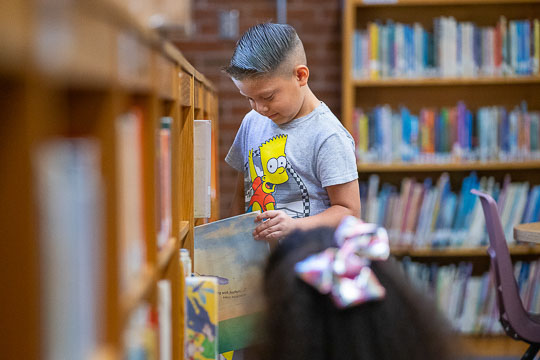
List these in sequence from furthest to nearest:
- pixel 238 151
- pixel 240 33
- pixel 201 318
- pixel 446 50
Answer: pixel 240 33, pixel 446 50, pixel 238 151, pixel 201 318

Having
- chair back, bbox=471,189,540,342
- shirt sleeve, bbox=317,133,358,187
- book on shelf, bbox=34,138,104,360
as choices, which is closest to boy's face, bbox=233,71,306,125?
shirt sleeve, bbox=317,133,358,187

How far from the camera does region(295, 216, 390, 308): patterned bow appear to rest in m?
0.79

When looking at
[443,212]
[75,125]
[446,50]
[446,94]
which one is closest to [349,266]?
[75,125]

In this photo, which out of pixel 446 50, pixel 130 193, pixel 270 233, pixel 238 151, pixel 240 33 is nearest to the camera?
pixel 130 193

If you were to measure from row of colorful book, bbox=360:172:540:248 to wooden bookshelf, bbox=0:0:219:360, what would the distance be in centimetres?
237

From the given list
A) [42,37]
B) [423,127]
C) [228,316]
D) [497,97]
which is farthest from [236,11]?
[42,37]

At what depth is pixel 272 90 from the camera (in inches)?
64.4

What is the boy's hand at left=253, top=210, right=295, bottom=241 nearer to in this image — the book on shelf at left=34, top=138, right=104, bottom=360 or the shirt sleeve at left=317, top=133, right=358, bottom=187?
the shirt sleeve at left=317, top=133, right=358, bottom=187

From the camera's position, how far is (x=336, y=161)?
63.9 inches

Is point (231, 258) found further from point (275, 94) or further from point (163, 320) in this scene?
point (163, 320)

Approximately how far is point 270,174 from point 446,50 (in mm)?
1807

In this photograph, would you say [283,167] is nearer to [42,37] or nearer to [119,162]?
[119,162]

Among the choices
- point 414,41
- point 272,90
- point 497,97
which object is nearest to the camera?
point 272,90

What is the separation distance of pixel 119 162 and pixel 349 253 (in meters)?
0.36
